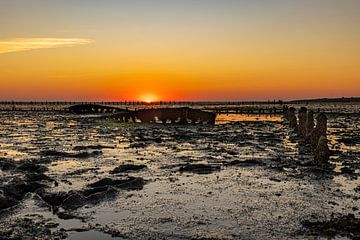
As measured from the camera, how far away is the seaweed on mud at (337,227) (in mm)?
9219

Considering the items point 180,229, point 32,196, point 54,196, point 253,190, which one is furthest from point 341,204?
point 32,196

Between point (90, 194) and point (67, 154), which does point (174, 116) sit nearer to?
point (67, 154)

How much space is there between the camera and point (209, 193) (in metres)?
13.4

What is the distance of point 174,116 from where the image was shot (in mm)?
56562

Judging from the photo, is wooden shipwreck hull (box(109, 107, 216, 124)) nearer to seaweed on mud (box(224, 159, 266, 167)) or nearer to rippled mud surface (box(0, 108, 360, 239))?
rippled mud surface (box(0, 108, 360, 239))

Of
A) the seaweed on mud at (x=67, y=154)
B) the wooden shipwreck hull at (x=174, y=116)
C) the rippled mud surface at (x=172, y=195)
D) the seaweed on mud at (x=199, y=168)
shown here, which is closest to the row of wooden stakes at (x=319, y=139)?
the rippled mud surface at (x=172, y=195)

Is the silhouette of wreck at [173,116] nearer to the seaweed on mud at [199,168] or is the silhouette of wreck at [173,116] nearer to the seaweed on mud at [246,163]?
the seaweed on mud at [246,163]

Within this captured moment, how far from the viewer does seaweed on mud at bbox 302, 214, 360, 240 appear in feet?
30.2

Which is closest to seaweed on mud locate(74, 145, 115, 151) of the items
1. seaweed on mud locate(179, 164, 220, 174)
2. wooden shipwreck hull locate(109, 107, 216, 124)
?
seaweed on mud locate(179, 164, 220, 174)

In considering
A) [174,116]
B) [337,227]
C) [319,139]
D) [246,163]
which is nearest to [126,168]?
[246,163]

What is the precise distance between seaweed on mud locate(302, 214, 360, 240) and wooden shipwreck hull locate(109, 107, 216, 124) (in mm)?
44122

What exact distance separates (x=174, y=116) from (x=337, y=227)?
1860 inches

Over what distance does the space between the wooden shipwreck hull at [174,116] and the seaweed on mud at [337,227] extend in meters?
44.1

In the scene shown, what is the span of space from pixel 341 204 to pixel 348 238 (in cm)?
328
